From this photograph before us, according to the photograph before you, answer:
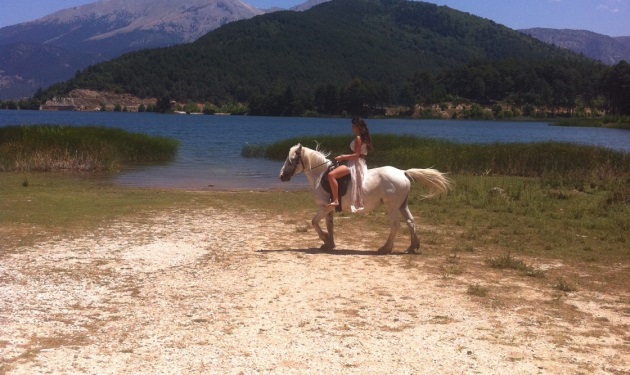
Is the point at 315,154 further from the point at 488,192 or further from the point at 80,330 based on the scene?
the point at 488,192

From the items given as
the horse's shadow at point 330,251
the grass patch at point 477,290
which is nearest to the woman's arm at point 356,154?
the horse's shadow at point 330,251

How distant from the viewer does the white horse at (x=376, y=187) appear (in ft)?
37.7

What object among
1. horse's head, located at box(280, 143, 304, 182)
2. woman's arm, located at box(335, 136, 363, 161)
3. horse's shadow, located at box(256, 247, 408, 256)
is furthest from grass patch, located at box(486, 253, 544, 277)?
horse's head, located at box(280, 143, 304, 182)

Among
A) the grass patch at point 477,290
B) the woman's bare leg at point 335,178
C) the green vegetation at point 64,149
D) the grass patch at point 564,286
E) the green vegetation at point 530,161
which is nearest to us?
the grass patch at point 477,290

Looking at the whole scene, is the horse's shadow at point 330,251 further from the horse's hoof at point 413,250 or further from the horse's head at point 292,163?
the horse's head at point 292,163

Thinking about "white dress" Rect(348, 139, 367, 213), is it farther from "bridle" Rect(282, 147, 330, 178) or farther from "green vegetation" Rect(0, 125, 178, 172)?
"green vegetation" Rect(0, 125, 178, 172)

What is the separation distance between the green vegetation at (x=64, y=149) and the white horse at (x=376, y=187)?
20.0 metres

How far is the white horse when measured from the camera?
11477mm

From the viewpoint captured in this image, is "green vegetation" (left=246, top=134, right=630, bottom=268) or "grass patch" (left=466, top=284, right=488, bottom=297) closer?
"grass patch" (left=466, top=284, right=488, bottom=297)

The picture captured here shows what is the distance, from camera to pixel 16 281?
886 centimetres

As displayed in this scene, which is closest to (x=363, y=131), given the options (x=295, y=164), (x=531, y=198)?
(x=295, y=164)

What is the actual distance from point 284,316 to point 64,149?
25.1 meters

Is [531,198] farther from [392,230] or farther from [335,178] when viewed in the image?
[335,178]

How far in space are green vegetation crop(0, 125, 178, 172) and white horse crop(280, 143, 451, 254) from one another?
20.0 metres
